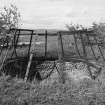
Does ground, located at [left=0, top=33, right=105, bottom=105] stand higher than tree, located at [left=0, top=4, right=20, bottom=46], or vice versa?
tree, located at [left=0, top=4, right=20, bottom=46]

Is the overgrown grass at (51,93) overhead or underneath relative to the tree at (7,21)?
underneath

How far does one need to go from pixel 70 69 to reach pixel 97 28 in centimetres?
178

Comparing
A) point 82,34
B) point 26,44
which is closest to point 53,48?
point 26,44

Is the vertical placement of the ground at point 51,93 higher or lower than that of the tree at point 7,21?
lower

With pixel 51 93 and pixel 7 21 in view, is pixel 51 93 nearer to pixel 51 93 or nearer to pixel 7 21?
pixel 51 93

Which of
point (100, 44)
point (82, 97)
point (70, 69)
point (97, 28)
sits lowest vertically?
point (82, 97)

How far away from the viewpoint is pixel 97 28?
5.65 m

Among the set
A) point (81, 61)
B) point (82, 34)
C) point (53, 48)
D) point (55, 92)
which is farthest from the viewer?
point (53, 48)

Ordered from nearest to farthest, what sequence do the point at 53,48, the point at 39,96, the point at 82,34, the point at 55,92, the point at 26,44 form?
the point at 39,96 < the point at 55,92 < the point at 82,34 < the point at 26,44 < the point at 53,48

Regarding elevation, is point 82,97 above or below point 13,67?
below

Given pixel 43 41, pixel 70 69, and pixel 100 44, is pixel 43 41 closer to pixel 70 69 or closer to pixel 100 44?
pixel 70 69

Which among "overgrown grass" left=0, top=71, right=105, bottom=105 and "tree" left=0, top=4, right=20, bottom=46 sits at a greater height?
"tree" left=0, top=4, right=20, bottom=46

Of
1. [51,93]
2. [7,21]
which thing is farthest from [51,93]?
[7,21]

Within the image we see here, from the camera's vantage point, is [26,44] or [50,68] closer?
[50,68]
